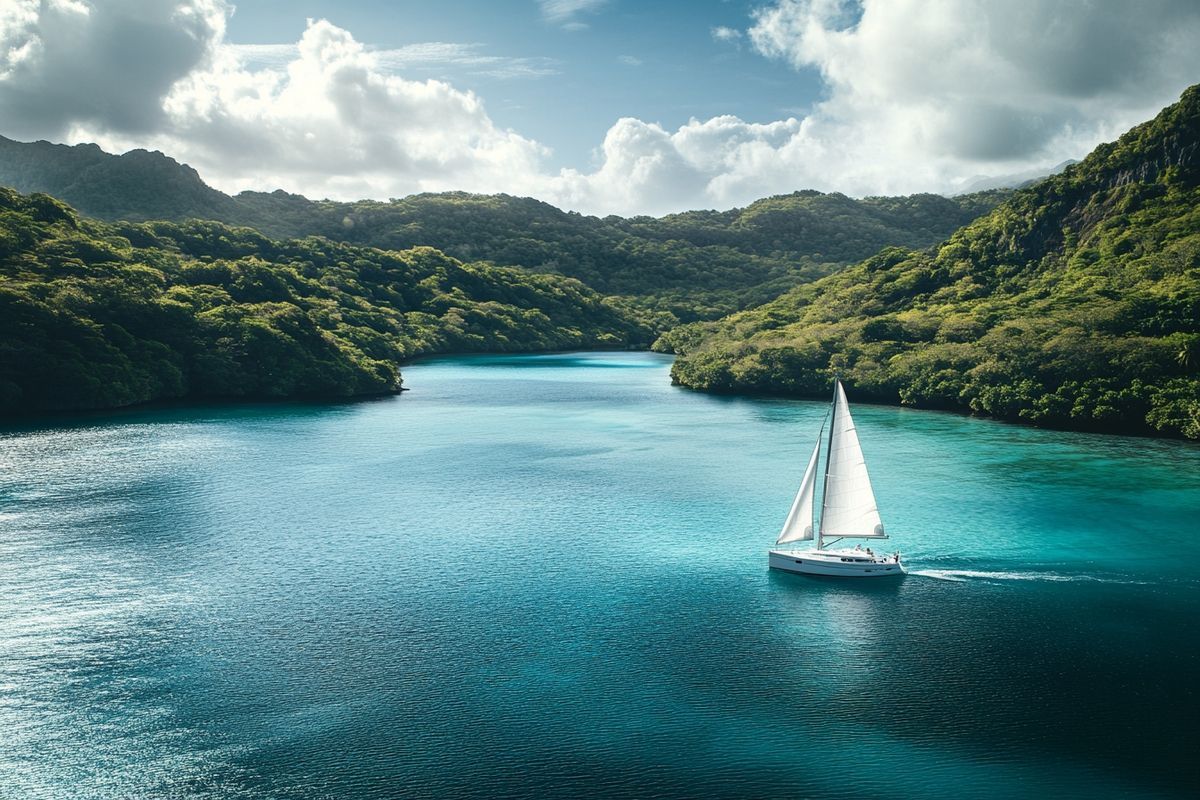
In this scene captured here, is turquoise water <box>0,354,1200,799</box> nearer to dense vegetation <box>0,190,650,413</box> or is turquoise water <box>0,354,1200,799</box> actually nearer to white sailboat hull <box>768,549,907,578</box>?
white sailboat hull <box>768,549,907,578</box>

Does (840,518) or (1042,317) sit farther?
(1042,317)

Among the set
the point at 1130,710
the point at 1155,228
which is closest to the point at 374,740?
the point at 1130,710

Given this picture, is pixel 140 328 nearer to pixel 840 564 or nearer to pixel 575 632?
pixel 575 632

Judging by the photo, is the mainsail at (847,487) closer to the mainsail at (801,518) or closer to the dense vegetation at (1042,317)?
the mainsail at (801,518)

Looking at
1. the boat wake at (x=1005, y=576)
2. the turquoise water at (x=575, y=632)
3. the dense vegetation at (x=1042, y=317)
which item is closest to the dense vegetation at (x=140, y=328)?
the turquoise water at (x=575, y=632)

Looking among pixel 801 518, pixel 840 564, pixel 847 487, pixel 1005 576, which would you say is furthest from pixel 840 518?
pixel 1005 576
